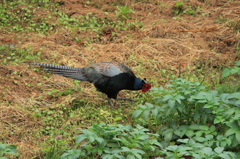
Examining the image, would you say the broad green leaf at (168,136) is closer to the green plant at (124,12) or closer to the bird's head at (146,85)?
the bird's head at (146,85)

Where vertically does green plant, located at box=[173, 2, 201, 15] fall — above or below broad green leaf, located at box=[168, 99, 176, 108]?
above

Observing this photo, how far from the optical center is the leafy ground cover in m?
3.85

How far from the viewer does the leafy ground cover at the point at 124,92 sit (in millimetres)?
3854

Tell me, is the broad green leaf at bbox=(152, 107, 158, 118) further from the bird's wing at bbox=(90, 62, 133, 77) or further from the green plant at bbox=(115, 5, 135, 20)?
the green plant at bbox=(115, 5, 135, 20)

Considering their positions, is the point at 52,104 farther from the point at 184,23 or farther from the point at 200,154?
the point at 184,23

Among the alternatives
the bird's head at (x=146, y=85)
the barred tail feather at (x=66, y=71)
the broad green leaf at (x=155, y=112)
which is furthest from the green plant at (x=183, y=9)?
the broad green leaf at (x=155, y=112)

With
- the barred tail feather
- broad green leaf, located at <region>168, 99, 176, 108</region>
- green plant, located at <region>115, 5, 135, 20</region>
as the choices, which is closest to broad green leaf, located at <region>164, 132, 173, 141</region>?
broad green leaf, located at <region>168, 99, 176, 108</region>

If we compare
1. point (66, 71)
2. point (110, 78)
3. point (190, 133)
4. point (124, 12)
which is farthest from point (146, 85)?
point (124, 12)

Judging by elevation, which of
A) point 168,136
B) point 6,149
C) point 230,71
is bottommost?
point 168,136

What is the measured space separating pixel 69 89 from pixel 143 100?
1.35 meters

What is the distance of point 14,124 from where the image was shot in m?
4.91

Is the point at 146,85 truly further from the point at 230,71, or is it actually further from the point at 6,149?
Result: the point at 6,149

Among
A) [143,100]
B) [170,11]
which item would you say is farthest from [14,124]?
[170,11]

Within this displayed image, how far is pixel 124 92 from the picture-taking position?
6398 millimetres
